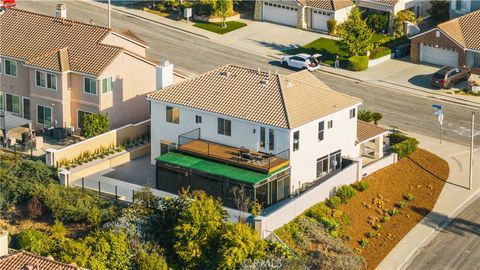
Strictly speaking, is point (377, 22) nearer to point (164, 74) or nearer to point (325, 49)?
point (325, 49)

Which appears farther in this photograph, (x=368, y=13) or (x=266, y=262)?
(x=368, y=13)

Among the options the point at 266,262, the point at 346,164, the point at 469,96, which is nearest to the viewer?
the point at 266,262

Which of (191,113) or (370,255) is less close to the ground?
(191,113)

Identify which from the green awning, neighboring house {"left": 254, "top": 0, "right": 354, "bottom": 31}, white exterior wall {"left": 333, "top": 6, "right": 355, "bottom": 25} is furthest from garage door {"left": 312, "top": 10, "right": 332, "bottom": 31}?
the green awning

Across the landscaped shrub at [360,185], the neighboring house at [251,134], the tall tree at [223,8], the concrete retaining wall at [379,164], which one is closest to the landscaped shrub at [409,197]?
the landscaped shrub at [360,185]

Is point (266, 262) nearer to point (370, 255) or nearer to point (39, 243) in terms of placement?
point (370, 255)

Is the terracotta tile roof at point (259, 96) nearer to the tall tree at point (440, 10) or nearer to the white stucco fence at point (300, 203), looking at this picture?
the white stucco fence at point (300, 203)

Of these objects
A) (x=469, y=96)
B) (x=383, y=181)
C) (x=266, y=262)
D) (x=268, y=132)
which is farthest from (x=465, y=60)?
(x=266, y=262)
